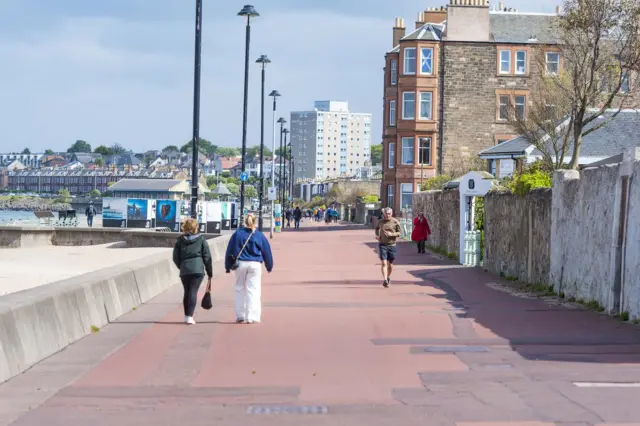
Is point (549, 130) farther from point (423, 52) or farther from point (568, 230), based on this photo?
point (423, 52)

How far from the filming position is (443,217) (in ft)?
126

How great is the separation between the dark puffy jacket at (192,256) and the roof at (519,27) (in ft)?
172

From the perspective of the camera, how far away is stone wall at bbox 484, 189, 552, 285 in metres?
21.7

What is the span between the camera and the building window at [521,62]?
213ft

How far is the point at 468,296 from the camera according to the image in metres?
20.4

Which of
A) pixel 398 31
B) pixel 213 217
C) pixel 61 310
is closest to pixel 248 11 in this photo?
pixel 213 217

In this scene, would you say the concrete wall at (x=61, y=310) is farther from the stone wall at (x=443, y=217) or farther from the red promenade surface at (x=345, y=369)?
the stone wall at (x=443, y=217)

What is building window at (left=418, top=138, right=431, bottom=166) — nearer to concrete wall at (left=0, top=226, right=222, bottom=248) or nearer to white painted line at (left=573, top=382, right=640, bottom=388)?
concrete wall at (left=0, top=226, right=222, bottom=248)

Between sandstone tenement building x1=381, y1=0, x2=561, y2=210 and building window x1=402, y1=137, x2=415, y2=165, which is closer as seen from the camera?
sandstone tenement building x1=381, y1=0, x2=561, y2=210

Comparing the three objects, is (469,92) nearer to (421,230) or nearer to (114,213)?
(114,213)

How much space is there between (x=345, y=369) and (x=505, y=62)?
5623cm

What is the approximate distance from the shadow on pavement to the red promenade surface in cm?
3

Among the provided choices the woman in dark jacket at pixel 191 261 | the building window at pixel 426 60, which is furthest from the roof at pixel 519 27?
the woman in dark jacket at pixel 191 261

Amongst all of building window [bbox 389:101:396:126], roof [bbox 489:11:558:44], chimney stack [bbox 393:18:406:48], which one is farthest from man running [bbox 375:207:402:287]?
chimney stack [bbox 393:18:406:48]
